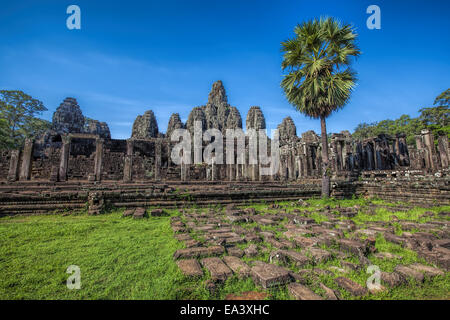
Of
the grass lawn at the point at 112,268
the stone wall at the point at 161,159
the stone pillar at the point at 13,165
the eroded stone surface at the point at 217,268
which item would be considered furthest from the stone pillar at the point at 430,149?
the stone pillar at the point at 13,165

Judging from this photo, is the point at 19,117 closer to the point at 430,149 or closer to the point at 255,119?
the point at 255,119

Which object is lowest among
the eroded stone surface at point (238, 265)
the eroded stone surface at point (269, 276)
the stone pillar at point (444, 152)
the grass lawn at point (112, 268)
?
the grass lawn at point (112, 268)

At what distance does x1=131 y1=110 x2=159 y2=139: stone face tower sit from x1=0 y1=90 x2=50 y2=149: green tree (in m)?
11.4

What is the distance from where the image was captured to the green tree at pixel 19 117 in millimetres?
22531

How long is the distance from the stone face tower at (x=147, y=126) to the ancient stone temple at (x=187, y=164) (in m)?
0.18

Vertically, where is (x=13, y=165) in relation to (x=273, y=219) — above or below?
above

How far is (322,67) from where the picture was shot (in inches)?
361

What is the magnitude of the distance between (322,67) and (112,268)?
10406 mm

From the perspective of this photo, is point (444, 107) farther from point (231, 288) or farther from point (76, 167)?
point (76, 167)

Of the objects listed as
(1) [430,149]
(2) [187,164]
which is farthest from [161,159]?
(1) [430,149]

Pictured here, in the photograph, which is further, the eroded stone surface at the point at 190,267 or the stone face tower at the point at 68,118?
the stone face tower at the point at 68,118

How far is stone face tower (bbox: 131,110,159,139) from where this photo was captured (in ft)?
100

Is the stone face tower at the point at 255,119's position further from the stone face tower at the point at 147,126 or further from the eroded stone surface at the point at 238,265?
the eroded stone surface at the point at 238,265

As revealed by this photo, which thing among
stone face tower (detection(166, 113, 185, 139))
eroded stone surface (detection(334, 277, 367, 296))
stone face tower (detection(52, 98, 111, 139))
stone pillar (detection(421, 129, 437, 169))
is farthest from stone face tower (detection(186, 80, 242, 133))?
eroded stone surface (detection(334, 277, 367, 296))
